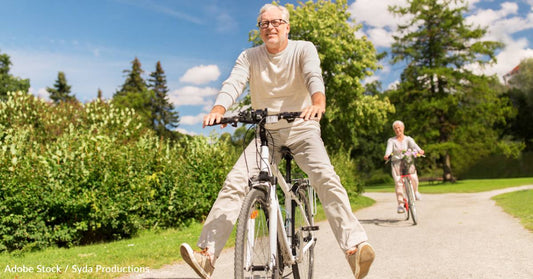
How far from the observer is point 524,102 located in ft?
162

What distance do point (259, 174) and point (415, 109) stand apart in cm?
3722

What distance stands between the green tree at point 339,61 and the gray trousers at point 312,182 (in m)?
21.4

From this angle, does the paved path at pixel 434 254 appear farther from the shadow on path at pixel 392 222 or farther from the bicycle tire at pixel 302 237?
the bicycle tire at pixel 302 237

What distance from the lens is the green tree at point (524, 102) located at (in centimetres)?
4788

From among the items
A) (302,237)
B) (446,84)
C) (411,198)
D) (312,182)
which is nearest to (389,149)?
(411,198)

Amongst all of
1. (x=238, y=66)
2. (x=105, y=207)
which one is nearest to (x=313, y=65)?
(x=238, y=66)

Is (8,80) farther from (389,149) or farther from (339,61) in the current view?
(389,149)

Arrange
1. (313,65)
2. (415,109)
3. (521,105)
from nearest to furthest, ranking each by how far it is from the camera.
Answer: (313,65)
(415,109)
(521,105)

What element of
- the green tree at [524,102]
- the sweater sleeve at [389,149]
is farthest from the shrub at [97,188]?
the green tree at [524,102]

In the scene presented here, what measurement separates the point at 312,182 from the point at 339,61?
23384 millimetres

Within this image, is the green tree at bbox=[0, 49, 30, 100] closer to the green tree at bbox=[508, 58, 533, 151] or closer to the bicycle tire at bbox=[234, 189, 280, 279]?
the bicycle tire at bbox=[234, 189, 280, 279]

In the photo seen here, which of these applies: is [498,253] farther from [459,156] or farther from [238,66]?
[459,156]

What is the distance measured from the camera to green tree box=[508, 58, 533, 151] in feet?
157

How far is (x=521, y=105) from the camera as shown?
163ft
